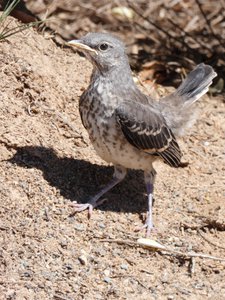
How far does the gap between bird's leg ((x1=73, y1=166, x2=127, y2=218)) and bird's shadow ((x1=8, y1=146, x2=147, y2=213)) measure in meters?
0.09

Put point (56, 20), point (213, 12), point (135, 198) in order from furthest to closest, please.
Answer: point (213, 12) < point (56, 20) < point (135, 198)

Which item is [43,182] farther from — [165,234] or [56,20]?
[56,20]

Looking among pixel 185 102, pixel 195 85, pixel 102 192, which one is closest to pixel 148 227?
pixel 102 192

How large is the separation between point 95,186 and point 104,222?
0.59m

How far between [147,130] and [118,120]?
15.9 inches

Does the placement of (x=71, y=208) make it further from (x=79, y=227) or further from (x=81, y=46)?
(x=81, y=46)

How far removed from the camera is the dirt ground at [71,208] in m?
5.95

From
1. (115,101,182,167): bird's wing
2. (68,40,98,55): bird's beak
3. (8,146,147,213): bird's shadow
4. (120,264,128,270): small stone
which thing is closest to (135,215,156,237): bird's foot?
(8,146,147,213): bird's shadow

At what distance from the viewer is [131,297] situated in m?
5.84

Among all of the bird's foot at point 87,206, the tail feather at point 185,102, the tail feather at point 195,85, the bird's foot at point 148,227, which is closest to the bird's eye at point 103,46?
the tail feather at point 185,102

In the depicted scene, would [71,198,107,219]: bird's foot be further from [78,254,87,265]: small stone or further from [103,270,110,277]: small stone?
[103,270,110,277]: small stone

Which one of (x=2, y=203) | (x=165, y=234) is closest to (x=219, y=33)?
(x=165, y=234)

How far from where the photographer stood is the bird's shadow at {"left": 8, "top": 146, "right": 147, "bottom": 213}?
6914 millimetres

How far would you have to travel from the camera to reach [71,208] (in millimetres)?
6656
